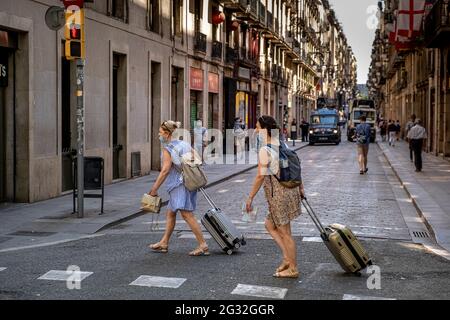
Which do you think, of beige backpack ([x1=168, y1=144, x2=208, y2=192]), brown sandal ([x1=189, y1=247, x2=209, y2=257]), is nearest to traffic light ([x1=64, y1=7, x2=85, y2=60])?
beige backpack ([x1=168, y1=144, x2=208, y2=192])

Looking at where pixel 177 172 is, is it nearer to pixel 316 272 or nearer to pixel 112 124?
pixel 316 272

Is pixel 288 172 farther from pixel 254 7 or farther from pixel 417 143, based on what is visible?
pixel 254 7

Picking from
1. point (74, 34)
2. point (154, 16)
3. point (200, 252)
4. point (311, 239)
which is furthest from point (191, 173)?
point (154, 16)

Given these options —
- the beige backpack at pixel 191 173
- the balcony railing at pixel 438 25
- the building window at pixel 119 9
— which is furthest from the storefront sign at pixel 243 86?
the beige backpack at pixel 191 173

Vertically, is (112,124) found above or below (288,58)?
below

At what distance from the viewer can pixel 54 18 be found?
15.0 meters

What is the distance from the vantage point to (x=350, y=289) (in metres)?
7.20

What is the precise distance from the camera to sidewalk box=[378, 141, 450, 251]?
11236 millimetres

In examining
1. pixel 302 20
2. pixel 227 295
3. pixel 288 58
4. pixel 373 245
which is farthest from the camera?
pixel 302 20

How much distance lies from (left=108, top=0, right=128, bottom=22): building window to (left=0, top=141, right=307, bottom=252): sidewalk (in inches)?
207

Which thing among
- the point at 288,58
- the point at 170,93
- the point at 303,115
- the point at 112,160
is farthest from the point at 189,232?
the point at 303,115

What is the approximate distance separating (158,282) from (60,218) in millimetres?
5396

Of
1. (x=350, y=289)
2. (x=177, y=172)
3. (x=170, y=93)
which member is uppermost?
(x=170, y=93)

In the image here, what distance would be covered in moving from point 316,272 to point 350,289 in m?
0.87
